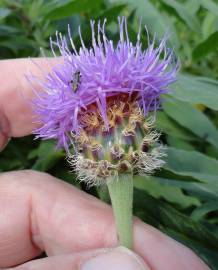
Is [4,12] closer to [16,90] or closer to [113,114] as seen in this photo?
[16,90]

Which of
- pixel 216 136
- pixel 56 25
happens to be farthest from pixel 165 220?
pixel 56 25

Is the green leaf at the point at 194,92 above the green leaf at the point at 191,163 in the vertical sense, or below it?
above

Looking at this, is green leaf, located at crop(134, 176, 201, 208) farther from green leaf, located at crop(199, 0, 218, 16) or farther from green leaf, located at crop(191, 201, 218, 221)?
green leaf, located at crop(199, 0, 218, 16)

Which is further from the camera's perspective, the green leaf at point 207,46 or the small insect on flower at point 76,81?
the green leaf at point 207,46

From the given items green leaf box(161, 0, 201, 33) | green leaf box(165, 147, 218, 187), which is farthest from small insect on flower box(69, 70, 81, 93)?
green leaf box(161, 0, 201, 33)

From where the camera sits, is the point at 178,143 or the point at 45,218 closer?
the point at 45,218

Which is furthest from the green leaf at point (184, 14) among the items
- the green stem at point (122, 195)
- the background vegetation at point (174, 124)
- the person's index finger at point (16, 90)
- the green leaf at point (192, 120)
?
the green stem at point (122, 195)

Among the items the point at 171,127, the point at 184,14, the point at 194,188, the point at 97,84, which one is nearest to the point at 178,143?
the point at 171,127

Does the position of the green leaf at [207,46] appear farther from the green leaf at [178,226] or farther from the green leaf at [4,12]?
the green leaf at [4,12]
